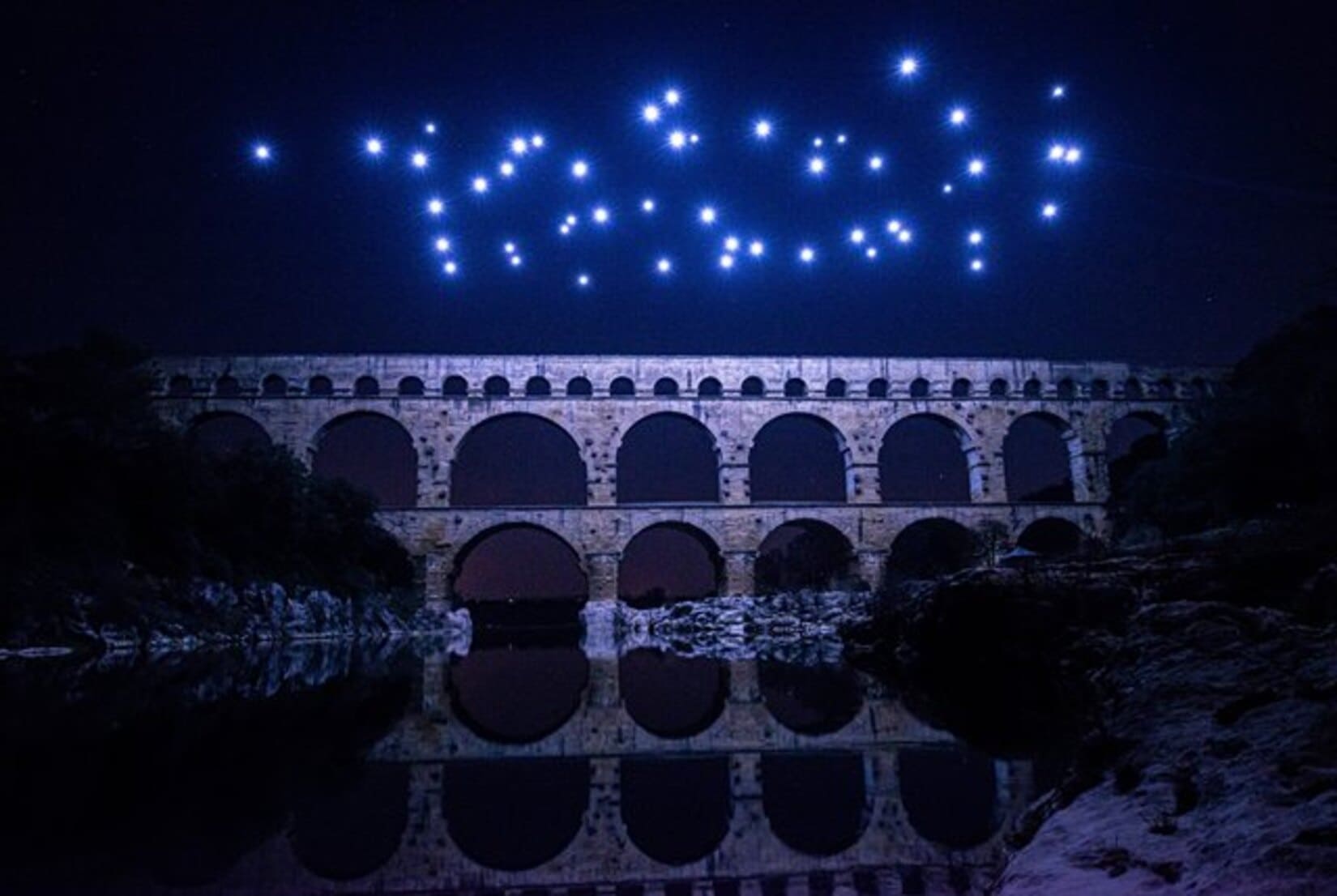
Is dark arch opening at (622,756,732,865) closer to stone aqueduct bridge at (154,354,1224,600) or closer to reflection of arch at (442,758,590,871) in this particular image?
reflection of arch at (442,758,590,871)

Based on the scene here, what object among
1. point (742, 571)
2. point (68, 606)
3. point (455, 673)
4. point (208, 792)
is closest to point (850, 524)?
point (742, 571)

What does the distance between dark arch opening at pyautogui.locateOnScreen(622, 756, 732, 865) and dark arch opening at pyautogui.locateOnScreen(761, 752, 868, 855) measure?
0.22m

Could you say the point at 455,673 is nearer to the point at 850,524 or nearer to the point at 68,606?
the point at 68,606

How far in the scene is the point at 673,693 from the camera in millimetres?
8281

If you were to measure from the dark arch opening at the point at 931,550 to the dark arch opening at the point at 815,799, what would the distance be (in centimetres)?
2556

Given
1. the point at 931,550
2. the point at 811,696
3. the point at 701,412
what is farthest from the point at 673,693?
the point at 931,550

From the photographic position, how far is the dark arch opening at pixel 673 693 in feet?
19.9

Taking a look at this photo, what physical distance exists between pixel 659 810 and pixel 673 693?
15.9 feet

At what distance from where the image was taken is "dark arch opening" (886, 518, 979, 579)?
29953mm

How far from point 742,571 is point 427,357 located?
13.1m

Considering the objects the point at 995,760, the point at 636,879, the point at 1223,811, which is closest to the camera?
the point at 1223,811

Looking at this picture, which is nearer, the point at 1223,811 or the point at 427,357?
the point at 1223,811

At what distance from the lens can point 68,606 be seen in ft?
43.3

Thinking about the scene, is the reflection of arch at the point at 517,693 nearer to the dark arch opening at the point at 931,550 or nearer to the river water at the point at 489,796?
the river water at the point at 489,796
